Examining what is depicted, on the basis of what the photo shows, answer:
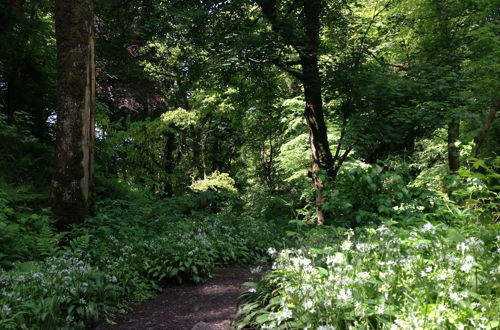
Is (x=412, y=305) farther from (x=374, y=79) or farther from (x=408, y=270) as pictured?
(x=374, y=79)

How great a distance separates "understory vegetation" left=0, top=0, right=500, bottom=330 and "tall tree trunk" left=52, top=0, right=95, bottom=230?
24 mm

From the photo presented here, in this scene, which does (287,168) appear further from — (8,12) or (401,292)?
(401,292)

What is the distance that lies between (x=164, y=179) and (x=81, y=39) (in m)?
7.98

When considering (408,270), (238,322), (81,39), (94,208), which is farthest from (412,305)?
(81,39)

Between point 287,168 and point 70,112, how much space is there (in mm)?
8251

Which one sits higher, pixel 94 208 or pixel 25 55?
pixel 25 55

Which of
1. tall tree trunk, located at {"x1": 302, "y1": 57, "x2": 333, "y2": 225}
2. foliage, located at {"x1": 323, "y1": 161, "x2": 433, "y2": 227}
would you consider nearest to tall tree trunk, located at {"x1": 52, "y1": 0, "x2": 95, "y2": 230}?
foliage, located at {"x1": 323, "y1": 161, "x2": 433, "y2": 227}

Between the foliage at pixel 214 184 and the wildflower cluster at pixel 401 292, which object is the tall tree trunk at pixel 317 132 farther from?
the foliage at pixel 214 184

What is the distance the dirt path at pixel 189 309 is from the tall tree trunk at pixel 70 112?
2450mm

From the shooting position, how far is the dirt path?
382cm

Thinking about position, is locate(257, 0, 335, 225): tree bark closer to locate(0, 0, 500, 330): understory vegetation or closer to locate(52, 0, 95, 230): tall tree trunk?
locate(0, 0, 500, 330): understory vegetation

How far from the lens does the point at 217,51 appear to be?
23.7ft

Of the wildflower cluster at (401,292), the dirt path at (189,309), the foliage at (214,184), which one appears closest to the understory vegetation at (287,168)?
the wildflower cluster at (401,292)

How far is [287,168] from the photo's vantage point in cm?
1315
